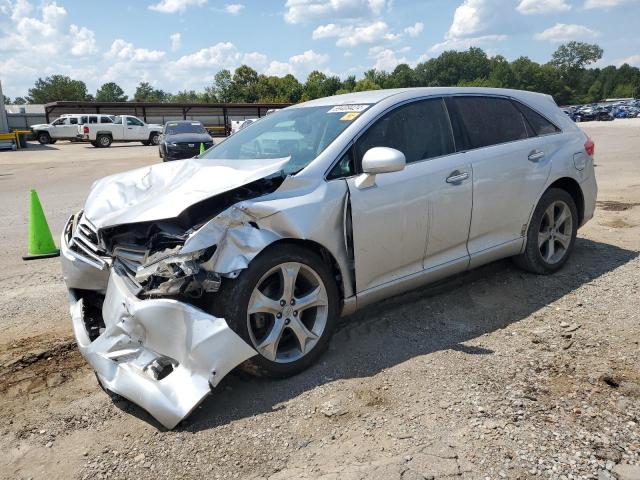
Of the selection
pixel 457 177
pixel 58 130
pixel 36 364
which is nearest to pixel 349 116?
pixel 457 177

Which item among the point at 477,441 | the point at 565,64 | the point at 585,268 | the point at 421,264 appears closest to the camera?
the point at 477,441

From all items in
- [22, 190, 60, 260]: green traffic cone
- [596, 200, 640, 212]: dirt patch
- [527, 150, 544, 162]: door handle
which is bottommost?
[596, 200, 640, 212]: dirt patch

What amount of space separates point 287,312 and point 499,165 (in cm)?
229

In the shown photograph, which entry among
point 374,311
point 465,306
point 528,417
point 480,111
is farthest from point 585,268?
point 528,417

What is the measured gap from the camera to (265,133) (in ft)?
14.4

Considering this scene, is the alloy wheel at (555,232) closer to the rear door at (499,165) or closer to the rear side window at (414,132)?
the rear door at (499,165)

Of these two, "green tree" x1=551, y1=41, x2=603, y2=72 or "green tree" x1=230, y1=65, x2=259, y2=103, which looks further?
"green tree" x1=551, y1=41, x2=603, y2=72

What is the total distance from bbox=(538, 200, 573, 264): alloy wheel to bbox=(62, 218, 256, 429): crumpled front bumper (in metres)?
3.22

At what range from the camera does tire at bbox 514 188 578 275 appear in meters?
4.77

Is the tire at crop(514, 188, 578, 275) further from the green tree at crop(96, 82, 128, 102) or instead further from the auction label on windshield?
the green tree at crop(96, 82, 128, 102)

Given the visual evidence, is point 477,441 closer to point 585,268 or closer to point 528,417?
point 528,417

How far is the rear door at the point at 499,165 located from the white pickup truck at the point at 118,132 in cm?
3264

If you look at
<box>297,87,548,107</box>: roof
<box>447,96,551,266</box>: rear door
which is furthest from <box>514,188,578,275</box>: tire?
<box>297,87,548,107</box>: roof

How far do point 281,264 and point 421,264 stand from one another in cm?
124
